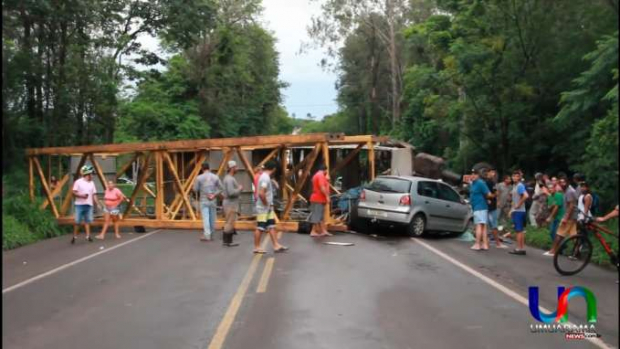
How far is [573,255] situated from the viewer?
9.91 metres

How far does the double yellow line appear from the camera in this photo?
21.0ft

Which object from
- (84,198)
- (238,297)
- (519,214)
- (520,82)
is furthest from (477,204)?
(520,82)

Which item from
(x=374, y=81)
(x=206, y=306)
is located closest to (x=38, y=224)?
(x=206, y=306)

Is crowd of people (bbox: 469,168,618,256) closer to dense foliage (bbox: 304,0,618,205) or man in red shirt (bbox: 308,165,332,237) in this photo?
dense foliage (bbox: 304,0,618,205)

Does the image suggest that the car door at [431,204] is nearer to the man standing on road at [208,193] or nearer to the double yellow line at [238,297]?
the man standing on road at [208,193]

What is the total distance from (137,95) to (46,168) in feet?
56.8

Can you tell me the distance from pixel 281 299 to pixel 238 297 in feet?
1.92

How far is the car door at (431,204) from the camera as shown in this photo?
1645cm

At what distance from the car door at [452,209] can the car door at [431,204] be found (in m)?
0.16

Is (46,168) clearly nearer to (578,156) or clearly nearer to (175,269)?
(175,269)

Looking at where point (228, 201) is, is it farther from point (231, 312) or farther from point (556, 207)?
point (556, 207)

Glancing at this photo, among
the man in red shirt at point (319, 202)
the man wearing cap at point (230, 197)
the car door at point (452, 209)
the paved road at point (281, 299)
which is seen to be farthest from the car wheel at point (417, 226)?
the man wearing cap at point (230, 197)

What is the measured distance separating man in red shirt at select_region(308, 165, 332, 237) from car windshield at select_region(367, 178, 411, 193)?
58.3 inches

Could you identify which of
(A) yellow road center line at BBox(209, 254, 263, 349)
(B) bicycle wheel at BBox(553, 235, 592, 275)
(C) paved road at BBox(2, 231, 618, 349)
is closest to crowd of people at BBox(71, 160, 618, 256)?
(B) bicycle wheel at BBox(553, 235, 592, 275)
